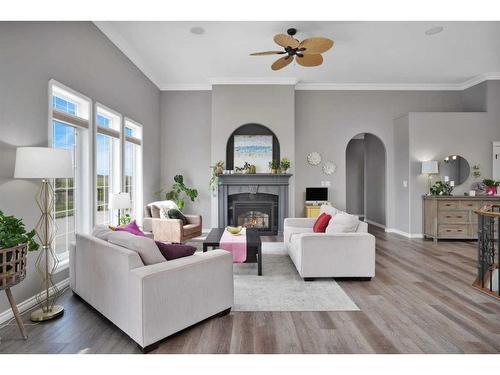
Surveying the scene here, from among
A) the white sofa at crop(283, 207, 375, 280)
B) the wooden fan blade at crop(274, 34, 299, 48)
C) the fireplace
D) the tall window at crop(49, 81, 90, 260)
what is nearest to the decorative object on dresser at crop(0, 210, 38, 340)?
the tall window at crop(49, 81, 90, 260)

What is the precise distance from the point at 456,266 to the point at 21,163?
17.2 ft

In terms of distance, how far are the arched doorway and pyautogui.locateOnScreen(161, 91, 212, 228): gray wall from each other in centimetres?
418

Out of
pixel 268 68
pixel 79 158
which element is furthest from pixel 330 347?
pixel 268 68

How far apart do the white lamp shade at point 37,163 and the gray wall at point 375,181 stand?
670cm

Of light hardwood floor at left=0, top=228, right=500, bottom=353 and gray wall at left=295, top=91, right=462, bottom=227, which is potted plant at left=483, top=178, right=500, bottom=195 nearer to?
gray wall at left=295, top=91, right=462, bottom=227

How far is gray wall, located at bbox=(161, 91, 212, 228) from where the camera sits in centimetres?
687

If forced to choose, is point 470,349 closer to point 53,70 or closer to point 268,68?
point 53,70

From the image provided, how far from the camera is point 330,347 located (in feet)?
6.93

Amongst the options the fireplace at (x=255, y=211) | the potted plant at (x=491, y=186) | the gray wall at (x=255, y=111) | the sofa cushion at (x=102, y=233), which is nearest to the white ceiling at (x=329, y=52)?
the gray wall at (x=255, y=111)

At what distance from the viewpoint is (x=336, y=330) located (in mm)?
2359

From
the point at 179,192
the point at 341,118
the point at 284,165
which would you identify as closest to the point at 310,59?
the point at 284,165

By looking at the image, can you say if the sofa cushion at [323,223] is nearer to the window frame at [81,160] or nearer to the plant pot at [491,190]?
the window frame at [81,160]

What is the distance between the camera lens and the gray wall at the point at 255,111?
6.42 metres

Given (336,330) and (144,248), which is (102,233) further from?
(336,330)
